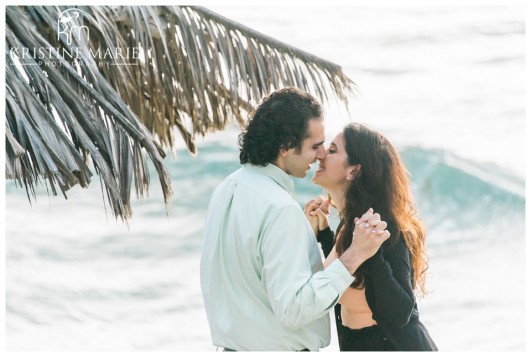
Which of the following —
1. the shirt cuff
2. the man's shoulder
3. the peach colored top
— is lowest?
the peach colored top

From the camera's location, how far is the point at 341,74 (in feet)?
23.0

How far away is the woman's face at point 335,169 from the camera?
385cm

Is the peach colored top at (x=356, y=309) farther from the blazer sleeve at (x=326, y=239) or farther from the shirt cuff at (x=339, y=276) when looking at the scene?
the shirt cuff at (x=339, y=276)

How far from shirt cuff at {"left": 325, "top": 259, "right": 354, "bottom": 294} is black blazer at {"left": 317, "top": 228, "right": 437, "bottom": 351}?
0.35 m

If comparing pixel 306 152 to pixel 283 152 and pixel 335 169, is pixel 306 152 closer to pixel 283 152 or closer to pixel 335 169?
pixel 283 152

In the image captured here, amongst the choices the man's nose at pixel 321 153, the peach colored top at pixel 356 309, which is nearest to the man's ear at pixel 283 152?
the man's nose at pixel 321 153

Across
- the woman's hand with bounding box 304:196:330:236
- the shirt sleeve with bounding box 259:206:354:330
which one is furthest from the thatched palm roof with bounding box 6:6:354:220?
the shirt sleeve with bounding box 259:206:354:330

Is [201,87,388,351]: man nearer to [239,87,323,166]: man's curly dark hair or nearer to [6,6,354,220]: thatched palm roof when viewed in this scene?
[239,87,323,166]: man's curly dark hair

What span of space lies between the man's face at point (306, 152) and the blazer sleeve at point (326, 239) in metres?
0.61

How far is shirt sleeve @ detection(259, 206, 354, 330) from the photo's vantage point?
3.14 metres

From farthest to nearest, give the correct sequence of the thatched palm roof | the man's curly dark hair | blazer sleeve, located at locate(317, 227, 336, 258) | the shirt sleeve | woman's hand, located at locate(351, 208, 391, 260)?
the thatched palm roof
blazer sleeve, located at locate(317, 227, 336, 258)
the man's curly dark hair
woman's hand, located at locate(351, 208, 391, 260)
the shirt sleeve

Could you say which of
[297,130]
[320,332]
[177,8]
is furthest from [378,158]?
[177,8]

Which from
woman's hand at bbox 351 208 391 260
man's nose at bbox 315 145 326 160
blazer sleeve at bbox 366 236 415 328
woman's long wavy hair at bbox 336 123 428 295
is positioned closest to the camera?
woman's hand at bbox 351 208 391 260

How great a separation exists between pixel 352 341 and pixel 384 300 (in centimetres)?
35
